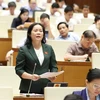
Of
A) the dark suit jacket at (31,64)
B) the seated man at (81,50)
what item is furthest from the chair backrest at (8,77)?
the seated man at (81,50)

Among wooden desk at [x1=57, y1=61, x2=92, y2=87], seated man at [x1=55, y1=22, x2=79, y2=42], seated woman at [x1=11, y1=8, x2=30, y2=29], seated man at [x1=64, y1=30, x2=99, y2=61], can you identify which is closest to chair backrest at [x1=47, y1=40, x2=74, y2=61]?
seated man at [x1=55, y1=22, x2=79, y2=42]

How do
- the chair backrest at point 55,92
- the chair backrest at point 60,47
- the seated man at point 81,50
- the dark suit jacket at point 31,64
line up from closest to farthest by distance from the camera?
1. the chair backrest at point 55,92
2. the dark suit jacket at point 31,64
3. the seated man at point 81,50
4. the chair backrest at point 60,47

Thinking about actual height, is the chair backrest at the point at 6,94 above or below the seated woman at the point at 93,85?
below

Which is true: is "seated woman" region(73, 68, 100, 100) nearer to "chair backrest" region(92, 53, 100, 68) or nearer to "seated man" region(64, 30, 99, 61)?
"chair backrest" region(92, 53, 100, 68)

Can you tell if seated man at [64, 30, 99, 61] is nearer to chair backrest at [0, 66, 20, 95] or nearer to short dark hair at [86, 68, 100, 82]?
chair backrest at [0, 66, 20, 95]

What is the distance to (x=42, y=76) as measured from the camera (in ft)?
15.8

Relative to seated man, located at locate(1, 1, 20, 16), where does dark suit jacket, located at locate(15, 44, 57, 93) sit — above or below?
below

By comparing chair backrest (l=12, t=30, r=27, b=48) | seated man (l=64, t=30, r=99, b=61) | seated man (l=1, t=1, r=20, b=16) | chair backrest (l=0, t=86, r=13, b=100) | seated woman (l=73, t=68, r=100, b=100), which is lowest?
chair backrest (l=0, t=86, r=13, b=100)

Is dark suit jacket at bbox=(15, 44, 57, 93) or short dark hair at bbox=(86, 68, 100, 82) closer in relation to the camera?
short dark hair at bbox=(86, 68, 100, 82)

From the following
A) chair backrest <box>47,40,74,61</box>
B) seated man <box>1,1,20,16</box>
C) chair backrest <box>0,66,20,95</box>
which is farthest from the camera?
seated man <box>1,1,20,16</box>

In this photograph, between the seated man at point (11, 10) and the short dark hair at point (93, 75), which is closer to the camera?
the short dark hair at point (93, 75)

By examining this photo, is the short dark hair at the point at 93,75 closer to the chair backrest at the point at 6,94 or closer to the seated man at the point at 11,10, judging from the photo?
the chair backrest at the point at 6,94

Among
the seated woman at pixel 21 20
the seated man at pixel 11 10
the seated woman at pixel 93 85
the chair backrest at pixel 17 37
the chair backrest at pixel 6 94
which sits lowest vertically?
the chair backrest at pixel 6 94

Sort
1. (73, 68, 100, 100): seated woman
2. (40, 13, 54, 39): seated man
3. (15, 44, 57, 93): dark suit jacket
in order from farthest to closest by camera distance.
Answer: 1. (40, 13, 54, 39): seated man
2. (15, 44, 57, 93): dark suit jacket
3. (73, 68, 100, 100): seated woman
